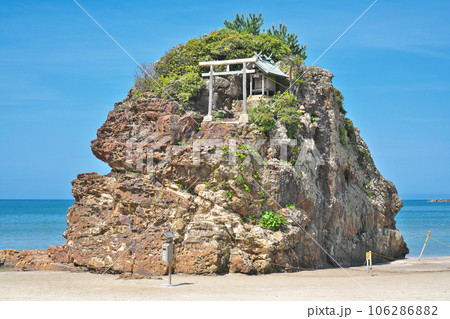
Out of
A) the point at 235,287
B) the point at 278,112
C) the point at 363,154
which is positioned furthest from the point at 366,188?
the point at 235,287

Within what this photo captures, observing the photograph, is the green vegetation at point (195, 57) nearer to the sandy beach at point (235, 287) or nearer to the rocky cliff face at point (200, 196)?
the rocky cliff face at point (200, 196)

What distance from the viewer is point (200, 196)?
18.7m

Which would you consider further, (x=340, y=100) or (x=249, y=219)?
(x=340, y=100)

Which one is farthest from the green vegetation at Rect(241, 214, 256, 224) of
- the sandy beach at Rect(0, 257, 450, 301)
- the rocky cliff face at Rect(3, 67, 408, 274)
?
the sandy beach at Rect(0, 257, 450, 301)

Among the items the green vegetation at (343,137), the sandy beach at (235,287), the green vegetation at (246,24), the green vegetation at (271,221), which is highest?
the green vegetation at (246,24)

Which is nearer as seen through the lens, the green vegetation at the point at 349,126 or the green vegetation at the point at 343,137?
the green vegetation at the point at 343,137

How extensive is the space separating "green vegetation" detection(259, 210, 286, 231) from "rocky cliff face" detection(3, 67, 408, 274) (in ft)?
0.72

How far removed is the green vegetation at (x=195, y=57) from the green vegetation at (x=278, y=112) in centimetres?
278

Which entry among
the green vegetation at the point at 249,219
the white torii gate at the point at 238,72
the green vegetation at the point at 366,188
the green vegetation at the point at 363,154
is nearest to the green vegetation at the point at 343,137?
the green vegetation at the point at 363,154

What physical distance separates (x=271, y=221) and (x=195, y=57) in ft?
29.2

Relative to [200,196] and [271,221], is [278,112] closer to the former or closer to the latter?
[271,221]

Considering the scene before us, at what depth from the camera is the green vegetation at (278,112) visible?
20.0 m
